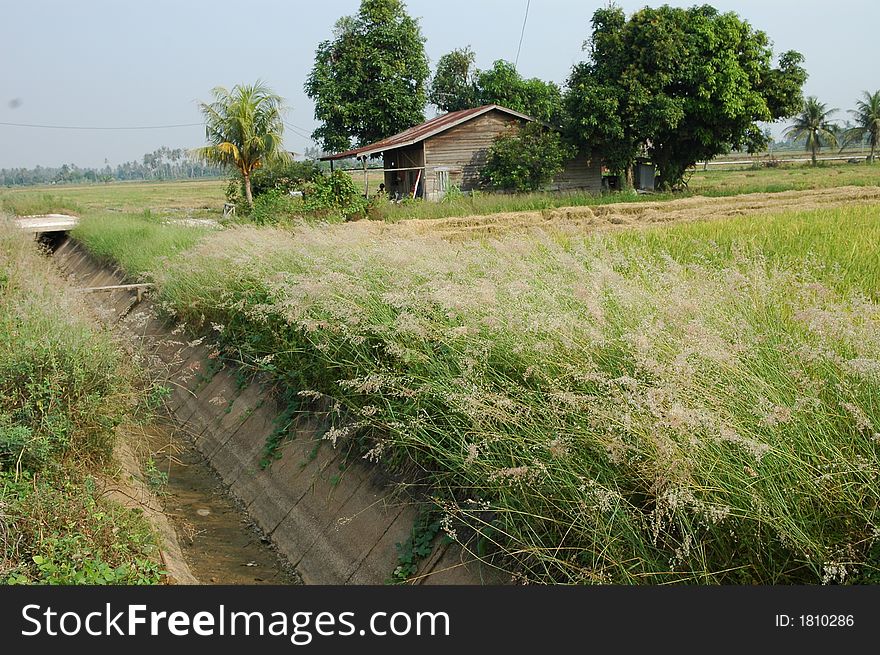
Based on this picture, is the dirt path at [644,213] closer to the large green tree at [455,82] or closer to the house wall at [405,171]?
the house wall at [405,171]

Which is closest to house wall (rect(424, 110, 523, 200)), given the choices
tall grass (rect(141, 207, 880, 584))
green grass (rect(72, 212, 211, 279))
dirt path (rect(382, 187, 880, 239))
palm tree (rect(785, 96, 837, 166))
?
dirt path (rect(382, 187, 880, 239))

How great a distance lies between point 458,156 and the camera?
1251 inches

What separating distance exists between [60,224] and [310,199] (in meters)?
10.4

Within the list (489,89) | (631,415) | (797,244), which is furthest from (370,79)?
(631,415)

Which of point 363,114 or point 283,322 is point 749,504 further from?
point 363,114

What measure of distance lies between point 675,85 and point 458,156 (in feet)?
28.9

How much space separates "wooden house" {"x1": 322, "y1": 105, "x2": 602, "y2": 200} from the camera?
1231 inches

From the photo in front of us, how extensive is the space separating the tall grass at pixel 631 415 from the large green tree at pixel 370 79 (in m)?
36.1

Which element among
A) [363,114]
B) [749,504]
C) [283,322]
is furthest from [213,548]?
[363,114]

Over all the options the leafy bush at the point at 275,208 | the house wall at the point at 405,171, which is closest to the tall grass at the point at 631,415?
the leafy bush at the point at 275,208

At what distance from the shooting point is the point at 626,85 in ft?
97.3

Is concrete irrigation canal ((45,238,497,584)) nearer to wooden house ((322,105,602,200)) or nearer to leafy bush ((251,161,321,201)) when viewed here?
leafy bush ((251,161,321,201))

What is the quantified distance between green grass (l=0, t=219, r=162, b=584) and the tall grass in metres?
1.47

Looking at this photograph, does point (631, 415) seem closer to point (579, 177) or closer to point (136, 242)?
point (136, 242)
